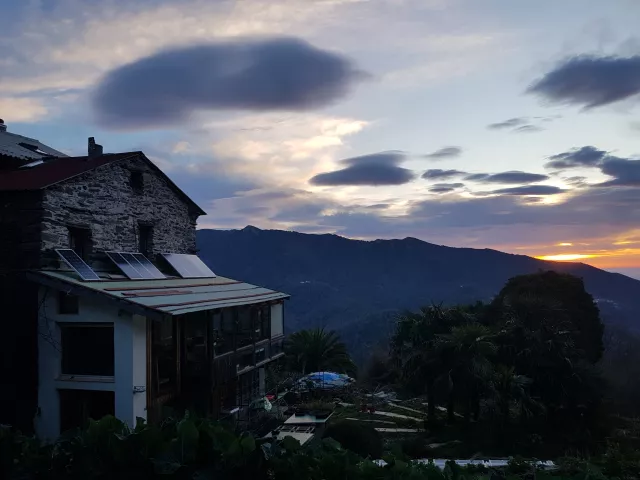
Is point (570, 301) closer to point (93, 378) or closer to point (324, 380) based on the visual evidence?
point (324, 380)

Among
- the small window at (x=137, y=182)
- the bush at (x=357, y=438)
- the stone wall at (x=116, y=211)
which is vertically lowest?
the bush at (x=357, y=438)

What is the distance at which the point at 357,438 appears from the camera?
16.4 metres

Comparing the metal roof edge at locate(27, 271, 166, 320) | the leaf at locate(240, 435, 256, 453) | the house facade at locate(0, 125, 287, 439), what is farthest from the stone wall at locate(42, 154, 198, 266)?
the leaf at locate(240, 435, 256, 453)

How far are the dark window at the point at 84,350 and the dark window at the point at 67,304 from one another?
14.3 inches

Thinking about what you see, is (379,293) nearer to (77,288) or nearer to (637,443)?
(637,443)

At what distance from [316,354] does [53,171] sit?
1955 centimetres

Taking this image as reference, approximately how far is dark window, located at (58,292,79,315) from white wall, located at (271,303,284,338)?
9.84 m

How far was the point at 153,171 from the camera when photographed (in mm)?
20328

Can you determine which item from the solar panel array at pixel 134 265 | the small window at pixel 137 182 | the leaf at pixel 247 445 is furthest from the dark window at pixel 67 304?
the leaf at pixel 247 445

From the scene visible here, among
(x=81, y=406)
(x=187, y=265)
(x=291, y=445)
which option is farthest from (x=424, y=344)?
(x=291, y=445)

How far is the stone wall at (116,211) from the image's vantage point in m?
15.5

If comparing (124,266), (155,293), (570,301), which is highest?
(124,266)

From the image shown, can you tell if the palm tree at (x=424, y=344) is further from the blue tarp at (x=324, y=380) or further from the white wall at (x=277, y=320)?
the white wall at (x=277, y=320)

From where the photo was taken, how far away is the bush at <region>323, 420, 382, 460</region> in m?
16.3
